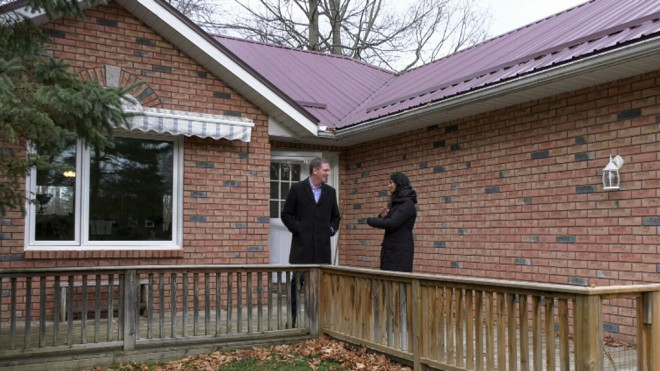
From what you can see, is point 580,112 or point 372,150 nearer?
point 580,112

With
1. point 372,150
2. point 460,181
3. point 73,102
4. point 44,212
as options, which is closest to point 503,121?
point 460,181

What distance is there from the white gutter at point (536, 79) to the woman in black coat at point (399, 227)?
140 centimetres

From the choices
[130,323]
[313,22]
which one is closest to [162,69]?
[130,323]

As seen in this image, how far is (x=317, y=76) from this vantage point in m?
11.5

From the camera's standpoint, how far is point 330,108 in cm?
1017

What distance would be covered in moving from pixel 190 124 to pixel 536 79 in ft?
13.5

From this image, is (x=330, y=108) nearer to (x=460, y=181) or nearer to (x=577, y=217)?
(x=460, y=181)

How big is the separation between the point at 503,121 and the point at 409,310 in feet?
9.85

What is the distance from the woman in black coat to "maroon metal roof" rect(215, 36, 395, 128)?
3196 millimetres

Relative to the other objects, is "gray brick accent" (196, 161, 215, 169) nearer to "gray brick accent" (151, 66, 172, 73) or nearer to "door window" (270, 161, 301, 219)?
"gray brick accent" (151, 66, 172, 73)

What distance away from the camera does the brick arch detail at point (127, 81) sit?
7750mm

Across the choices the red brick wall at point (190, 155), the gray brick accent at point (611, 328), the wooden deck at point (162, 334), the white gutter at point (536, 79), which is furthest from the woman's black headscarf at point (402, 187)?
the red brick wall at point (190, 155)

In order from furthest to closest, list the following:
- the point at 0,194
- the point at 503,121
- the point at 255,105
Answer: the point at 255,105 < the point at 503,121 < the point at 0,194

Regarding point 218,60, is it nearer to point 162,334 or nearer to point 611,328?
point 162,334
